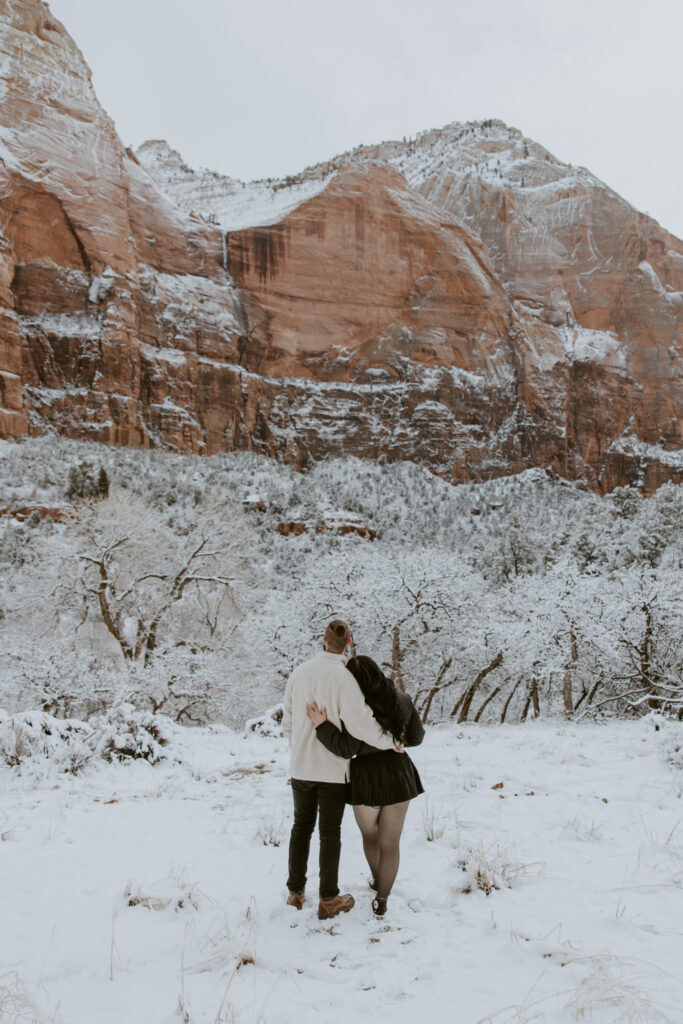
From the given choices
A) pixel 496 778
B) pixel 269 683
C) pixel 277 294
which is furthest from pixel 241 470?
pixel 496 778

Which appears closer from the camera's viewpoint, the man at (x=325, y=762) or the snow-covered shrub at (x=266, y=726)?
the man at (x=325, y=762)

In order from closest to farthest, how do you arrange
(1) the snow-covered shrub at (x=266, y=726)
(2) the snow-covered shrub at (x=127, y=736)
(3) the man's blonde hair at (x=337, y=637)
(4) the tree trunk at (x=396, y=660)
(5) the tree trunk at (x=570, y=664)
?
(3) the man's blonde hair at (x=337, y=637), (2) the snow-covered shrub at (x=127, y=736), (1) the snow-covered shrub at (x=266, y=726), (5) the tree trunk at (x=570, y=664), (4) the tree trunk at (x=396, y=660)

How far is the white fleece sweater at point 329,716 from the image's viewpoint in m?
3.38

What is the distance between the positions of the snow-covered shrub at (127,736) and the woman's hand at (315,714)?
19.0 ft

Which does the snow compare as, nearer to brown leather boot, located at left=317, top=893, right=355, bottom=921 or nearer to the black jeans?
the black jeans

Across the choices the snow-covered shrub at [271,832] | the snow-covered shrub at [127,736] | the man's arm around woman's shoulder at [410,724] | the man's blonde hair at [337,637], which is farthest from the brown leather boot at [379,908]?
the snow-covered shrub at [127,736]

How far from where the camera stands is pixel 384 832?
343 centimetres

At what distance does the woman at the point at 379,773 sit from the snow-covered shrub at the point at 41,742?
18.1ft

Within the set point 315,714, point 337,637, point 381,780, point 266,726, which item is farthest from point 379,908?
point 266,726

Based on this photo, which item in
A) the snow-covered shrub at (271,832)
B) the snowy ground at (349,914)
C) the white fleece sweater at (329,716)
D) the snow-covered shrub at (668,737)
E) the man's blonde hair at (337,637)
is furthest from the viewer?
the snow-covered shrub at (668,737)

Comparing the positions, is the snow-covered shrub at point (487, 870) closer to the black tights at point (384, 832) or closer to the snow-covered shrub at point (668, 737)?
the black tights at point (384, 832)

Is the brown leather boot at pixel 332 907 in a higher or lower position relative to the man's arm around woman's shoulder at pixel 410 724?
lower

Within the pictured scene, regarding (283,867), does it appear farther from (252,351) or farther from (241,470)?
(252,351)

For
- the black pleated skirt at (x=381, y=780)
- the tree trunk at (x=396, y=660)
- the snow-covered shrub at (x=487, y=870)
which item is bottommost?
the tree trunk at (x=396, y=660)
